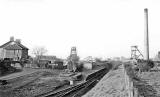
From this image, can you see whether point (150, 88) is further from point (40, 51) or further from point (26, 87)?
point (40, 51)

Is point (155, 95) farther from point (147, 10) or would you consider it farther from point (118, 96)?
point (147, 10)

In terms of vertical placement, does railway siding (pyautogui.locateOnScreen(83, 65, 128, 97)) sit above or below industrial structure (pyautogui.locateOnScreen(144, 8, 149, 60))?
below

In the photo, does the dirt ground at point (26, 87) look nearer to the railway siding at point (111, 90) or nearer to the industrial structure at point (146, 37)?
the railway siding at point (111, 90)

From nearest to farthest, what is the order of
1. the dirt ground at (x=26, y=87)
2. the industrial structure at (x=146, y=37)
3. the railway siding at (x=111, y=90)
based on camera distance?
the railway siding at (x=111, y=90) → the dirt ground at (x=26, y=87) → the industrial structure at (x=146, y=37)

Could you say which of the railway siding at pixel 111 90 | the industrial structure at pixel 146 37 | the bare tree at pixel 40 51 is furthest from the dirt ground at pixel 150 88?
the bare tree at pixel 40 51

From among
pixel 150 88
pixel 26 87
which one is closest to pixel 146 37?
pixel 26 87

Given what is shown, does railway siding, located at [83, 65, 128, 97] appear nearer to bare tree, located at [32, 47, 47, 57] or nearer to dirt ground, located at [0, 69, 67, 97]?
dirt ground, located at [0, 69, 67, 97]

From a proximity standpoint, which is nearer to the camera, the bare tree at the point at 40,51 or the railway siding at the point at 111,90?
the railway siding at the point at 111,90

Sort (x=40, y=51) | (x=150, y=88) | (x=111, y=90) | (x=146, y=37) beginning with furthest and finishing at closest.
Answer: (x=40, y=51) < (x=146, y=37) < (x=150, y=88) < (x=111, y=90)

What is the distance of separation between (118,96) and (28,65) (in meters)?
40.2

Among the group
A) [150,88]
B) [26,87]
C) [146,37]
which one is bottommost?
[26,87]

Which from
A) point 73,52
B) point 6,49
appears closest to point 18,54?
point 6,49

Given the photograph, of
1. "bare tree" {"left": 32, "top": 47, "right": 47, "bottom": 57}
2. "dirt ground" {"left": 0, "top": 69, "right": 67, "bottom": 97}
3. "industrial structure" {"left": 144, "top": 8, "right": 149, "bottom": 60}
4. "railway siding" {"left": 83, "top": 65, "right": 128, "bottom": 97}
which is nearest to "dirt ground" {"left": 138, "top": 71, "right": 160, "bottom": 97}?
"railway siding" {"left": 83, "top": 65, "right": 128, "bottom": 97}

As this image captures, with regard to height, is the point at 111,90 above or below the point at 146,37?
below
